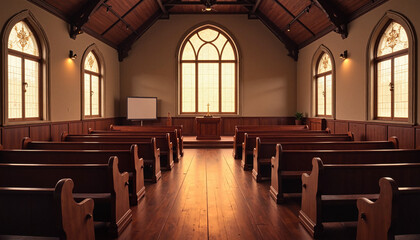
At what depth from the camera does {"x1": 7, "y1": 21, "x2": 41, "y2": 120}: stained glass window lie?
627 centimetres

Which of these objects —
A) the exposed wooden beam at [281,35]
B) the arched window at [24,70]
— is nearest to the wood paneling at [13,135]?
the arched window at [24,70]

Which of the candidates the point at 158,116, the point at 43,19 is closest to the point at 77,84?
the point at 43,19

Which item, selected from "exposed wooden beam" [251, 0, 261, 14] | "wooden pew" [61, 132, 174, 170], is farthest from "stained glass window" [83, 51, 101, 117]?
"exposed wooden beam" [251, 0, 261, 14]

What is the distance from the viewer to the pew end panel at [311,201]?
291cm

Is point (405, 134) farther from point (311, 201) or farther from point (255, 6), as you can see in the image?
point (255, 6)

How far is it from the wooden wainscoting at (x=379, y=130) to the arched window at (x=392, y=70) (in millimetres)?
Answer: 205

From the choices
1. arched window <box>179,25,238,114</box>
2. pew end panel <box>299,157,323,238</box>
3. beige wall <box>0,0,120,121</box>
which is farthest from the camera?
arched window <box>179,25,238,114</box>

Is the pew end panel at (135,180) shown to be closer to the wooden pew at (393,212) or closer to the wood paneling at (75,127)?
the wooden pew at (393,212)

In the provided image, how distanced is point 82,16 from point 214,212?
6.74 m

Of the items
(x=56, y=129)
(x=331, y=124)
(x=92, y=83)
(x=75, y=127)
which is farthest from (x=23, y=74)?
(x=331, y=124)

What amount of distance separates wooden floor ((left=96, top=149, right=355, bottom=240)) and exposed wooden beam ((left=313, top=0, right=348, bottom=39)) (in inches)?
198

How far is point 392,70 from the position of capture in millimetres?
6855

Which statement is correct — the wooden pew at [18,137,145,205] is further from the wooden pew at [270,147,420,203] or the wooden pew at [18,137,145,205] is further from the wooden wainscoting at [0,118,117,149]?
the wooden wainscoting at [0,118,117,149]

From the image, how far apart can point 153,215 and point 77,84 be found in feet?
20.8
